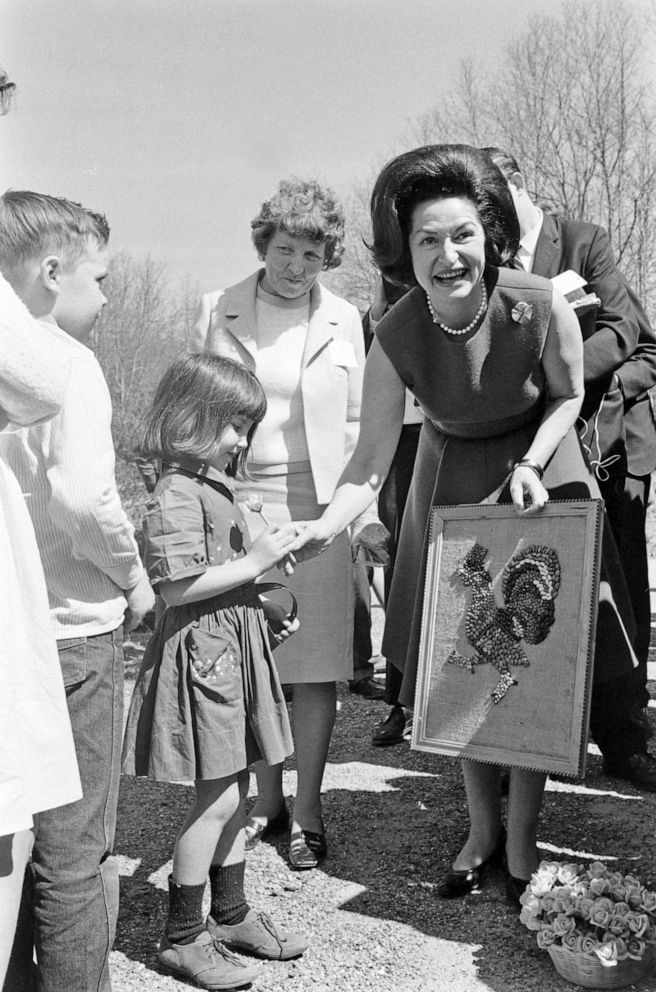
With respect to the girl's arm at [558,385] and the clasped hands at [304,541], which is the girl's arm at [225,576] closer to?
the clasped hands at [304,541]

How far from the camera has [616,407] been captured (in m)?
3.77

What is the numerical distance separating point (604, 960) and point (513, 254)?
6.25 ft

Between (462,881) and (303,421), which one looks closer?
(462,881)

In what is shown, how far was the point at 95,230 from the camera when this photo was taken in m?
2.41

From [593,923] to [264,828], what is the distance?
136 centimetres

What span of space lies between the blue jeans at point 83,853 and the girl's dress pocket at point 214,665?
10.2 inches

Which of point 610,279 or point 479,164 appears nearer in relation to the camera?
point 479,164

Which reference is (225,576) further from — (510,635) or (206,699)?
(510,635)

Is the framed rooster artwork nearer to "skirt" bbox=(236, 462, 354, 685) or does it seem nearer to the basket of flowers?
the basket of flowers

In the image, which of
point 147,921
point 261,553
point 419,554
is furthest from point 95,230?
point 147,921

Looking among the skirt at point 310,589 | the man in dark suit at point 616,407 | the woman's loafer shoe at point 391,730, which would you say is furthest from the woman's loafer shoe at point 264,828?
the man in dark suit at point 616,407

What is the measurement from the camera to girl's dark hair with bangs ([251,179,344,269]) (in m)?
3.54

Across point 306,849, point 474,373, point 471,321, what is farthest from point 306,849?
point 471,321

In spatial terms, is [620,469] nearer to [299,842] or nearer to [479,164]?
[479,164]
